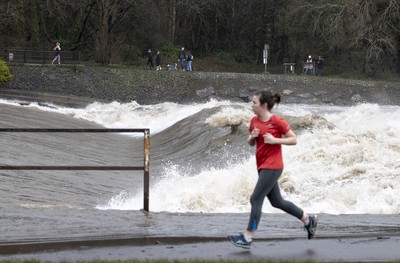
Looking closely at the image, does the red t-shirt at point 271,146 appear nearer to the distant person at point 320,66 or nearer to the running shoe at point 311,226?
the running shoe at point 311,226

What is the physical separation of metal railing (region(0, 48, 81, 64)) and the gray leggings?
4742 cm

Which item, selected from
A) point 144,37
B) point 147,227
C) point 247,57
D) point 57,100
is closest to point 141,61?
point 144,37

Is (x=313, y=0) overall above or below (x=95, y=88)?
above

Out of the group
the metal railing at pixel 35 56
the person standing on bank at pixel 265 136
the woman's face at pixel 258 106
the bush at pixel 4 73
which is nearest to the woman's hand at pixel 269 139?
the person standing on bank at pixel 265 136

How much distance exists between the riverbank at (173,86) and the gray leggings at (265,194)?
1649 inches

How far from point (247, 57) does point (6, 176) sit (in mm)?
56923

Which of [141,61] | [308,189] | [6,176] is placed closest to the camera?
[308,189]

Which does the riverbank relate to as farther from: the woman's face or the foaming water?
the woman's face

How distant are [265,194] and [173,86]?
45.5 m

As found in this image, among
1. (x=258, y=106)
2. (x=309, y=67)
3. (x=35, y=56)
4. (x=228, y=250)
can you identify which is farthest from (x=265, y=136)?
(x=309, y=67)

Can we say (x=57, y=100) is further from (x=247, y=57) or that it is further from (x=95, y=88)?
(x=247, y=57)

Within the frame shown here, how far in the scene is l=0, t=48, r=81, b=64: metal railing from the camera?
55.2 m

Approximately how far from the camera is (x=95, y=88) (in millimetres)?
53094

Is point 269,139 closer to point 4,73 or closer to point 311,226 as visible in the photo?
point 311,226
